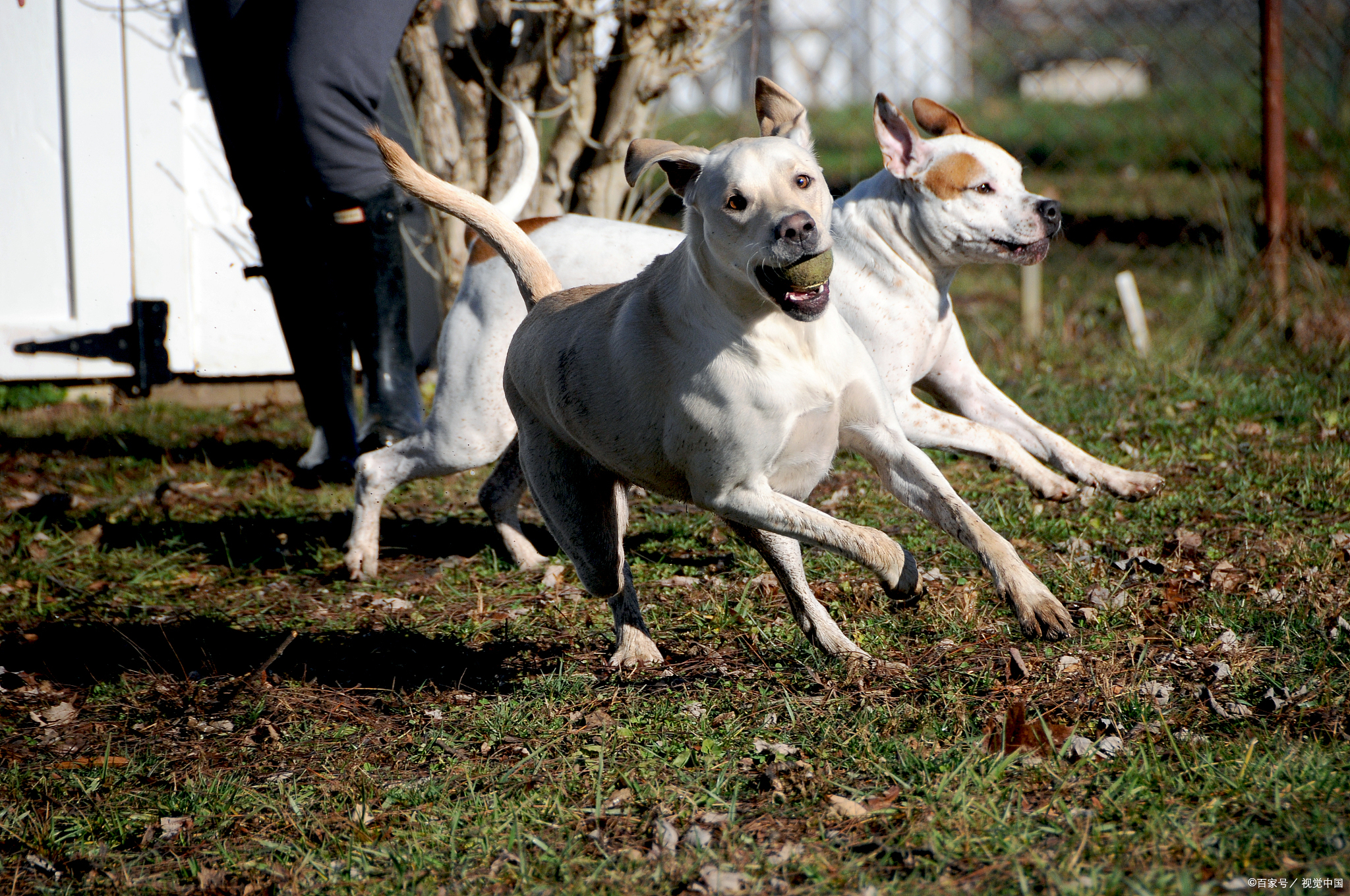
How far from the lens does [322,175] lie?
3918 millimetres

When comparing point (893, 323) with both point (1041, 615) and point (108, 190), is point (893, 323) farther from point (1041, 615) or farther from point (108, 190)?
Answer: point (108, 190)

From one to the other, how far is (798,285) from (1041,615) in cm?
79

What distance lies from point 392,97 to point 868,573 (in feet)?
11.5

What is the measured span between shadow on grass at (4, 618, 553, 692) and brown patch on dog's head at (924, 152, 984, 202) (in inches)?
66.1

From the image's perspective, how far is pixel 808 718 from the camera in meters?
2.45

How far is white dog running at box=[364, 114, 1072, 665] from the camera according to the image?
7.97ft

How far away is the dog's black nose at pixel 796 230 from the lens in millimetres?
2322

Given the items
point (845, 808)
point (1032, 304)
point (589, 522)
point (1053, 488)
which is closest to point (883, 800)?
point (845, 808)

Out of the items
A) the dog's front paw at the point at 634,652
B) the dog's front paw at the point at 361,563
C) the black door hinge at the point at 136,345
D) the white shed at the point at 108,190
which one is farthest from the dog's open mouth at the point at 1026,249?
the black door hinge at the point at 136,345

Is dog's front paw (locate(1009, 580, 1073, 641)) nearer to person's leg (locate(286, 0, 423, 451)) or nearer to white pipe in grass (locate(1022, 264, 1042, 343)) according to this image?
person's leg (locate(286, 0, 423, 451))

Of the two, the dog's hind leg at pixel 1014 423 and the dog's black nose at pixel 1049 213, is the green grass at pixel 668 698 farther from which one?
the dog's black nose at pixel 1049 213

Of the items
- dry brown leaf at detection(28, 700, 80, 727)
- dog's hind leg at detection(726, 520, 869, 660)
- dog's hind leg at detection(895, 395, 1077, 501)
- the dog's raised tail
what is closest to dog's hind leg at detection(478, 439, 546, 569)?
the dog's raised tail

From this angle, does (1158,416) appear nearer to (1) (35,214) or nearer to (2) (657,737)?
(2) (657,737)

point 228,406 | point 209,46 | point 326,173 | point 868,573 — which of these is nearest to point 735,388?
point 868,573
